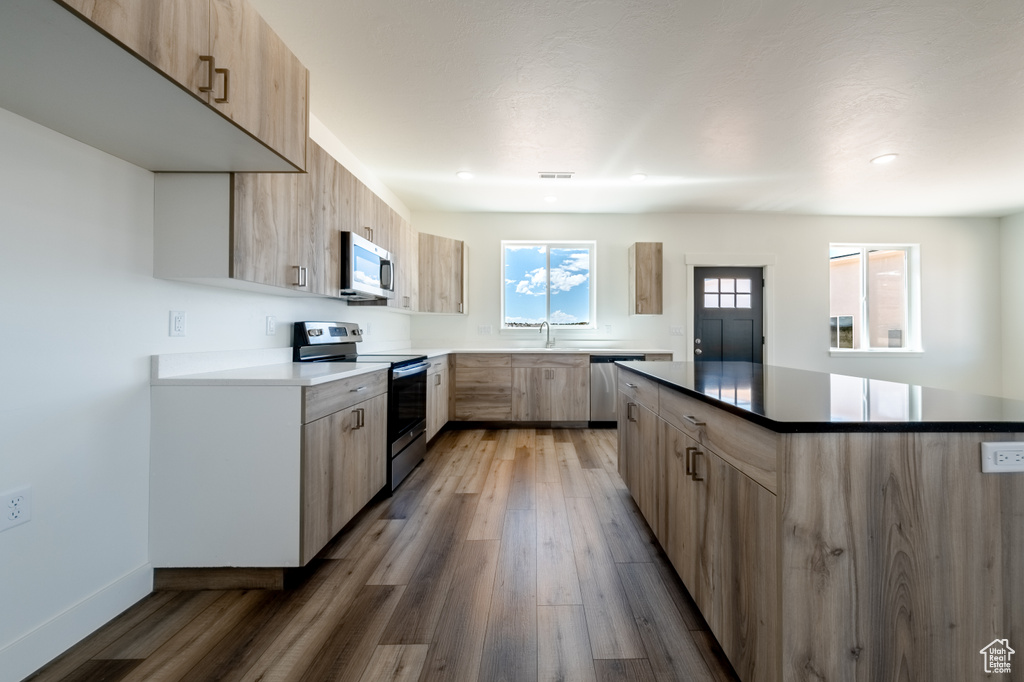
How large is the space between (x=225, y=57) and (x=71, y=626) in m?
1.89

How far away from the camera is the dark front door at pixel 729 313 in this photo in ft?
17.0

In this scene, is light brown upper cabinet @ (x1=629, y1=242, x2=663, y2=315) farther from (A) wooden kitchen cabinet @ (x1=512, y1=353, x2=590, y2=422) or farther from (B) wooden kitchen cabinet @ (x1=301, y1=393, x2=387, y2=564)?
(B) wooden kitchen cabinet @ (x1=301, y1=393, x2=387, y2=564)

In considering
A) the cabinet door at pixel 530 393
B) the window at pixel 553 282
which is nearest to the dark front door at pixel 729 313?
the window at pixel 553 282

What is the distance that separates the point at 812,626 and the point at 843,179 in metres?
4.40

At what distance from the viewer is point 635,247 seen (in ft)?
15.9

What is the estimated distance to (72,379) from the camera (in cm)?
143

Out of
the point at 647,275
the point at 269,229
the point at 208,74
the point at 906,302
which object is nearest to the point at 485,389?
the point at 647,275

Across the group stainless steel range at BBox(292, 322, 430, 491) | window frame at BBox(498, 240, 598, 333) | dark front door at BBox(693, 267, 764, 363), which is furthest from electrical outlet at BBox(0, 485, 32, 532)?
dark front door at BBox(693, 267, 764, 363)

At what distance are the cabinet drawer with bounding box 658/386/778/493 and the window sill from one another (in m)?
4.71

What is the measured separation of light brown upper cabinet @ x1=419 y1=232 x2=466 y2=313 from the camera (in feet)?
14.9

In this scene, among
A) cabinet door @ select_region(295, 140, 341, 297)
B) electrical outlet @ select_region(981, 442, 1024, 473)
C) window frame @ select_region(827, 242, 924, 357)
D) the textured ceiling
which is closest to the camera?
electrical outlet @ select_region(981, 442, 1024, 473)

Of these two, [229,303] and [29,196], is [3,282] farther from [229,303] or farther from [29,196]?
[229,303]

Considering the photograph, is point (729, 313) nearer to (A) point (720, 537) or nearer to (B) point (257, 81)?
(A) point (720, 537)

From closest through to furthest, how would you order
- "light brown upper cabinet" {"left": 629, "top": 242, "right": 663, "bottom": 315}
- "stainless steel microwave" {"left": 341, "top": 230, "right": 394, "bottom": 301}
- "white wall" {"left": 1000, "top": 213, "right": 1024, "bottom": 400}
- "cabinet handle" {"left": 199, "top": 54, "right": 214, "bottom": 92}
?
"cabinet handle" {"left": 199, "top": 54, "right": 214, "bottom": 92} → "stainless steel microwave" {"left": 341, "top": 230, "right": 394, "bottom": 301} → "light brown upper cabinet" {"left": 629, "top": 242, "right": 663, "bottom": 315} → "white wall" {"left": 1000, "top": 213, "right": 1024, "bottom": 400}
